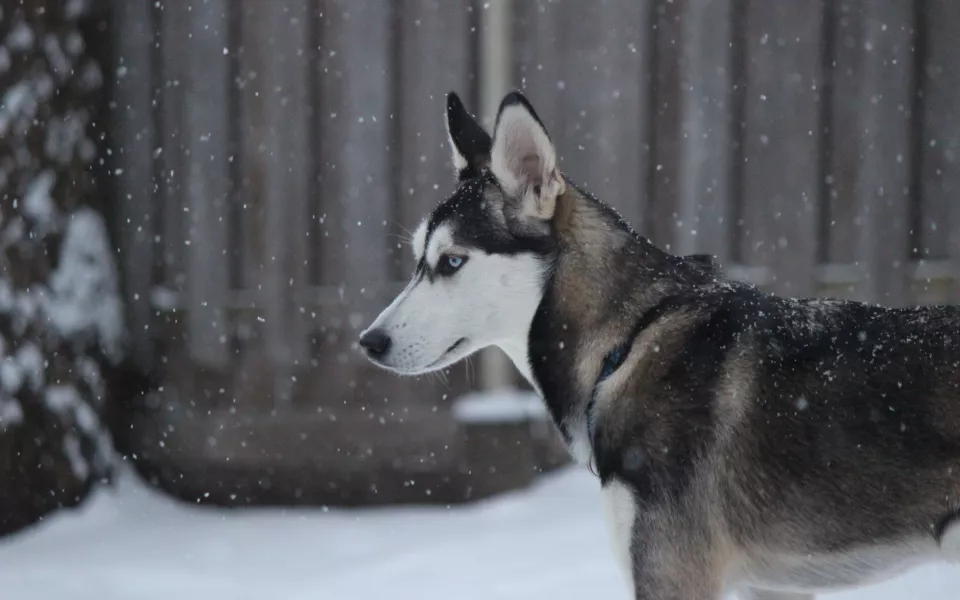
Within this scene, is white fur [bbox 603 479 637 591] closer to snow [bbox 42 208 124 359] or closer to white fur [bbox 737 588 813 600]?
white fur [bbox 737 588 813 600]

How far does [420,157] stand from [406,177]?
0.37 ft

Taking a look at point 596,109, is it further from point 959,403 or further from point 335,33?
point 959,403

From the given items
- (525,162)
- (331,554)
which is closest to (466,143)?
(525,162)

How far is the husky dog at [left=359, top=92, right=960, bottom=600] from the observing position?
2.34 metres

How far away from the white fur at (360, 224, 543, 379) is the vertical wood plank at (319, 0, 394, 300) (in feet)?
5.92

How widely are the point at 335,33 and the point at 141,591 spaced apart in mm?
2559

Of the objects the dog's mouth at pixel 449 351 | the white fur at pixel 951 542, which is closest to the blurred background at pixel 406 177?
the dog's mouth at pixel 449 351

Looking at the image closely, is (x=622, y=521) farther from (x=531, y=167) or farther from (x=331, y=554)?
(x=331, y=554)

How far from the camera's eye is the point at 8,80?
13.2 ft

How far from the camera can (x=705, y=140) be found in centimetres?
455

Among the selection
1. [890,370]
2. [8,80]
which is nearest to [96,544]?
[8,80]

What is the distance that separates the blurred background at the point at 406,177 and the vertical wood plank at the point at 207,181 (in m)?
0.01

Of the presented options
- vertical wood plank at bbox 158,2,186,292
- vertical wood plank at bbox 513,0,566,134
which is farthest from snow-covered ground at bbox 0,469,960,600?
vertical wood plank at bbox 513,0,566,134

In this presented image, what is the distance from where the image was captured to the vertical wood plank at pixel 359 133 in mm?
4531
